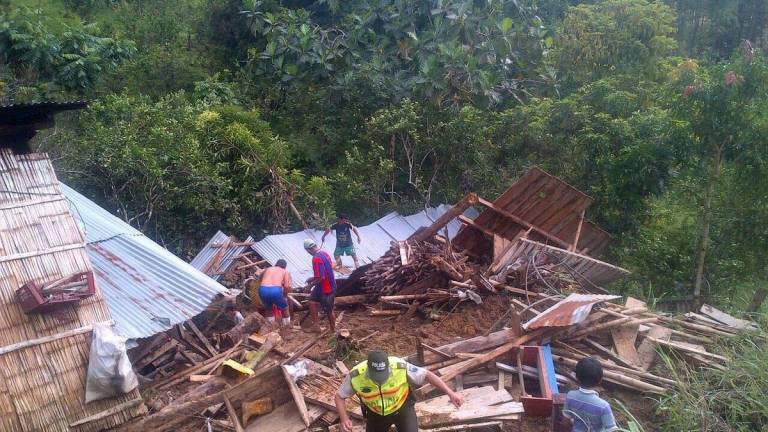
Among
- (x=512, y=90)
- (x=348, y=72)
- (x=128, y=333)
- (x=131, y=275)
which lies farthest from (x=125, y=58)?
(x=128, y=333)

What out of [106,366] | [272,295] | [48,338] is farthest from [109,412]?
[272,295]

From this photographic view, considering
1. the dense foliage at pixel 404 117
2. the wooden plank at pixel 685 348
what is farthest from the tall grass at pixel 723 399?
the dense foliage at pixel 404 117

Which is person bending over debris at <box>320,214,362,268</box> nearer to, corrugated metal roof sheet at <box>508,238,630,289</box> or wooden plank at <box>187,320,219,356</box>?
corrugated metal roof sheet at <box>508,238,630,289</box>

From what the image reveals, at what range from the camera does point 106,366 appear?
6805mm

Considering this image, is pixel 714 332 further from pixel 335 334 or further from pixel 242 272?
pixel 242 272

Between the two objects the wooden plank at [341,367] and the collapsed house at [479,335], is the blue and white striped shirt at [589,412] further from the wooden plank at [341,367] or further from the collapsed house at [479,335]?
the wooden plank at [341,367]

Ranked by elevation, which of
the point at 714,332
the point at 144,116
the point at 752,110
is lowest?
the point at 714,332

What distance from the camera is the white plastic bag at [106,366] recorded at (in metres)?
6.81

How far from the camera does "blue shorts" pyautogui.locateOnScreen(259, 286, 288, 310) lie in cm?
984

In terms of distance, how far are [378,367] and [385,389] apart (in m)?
0.27

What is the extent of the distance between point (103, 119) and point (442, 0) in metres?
8.81

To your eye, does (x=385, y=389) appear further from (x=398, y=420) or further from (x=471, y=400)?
(x=471, y=400)

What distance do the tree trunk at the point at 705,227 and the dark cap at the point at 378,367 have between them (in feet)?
26.8

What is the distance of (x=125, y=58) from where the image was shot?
19.1 m
